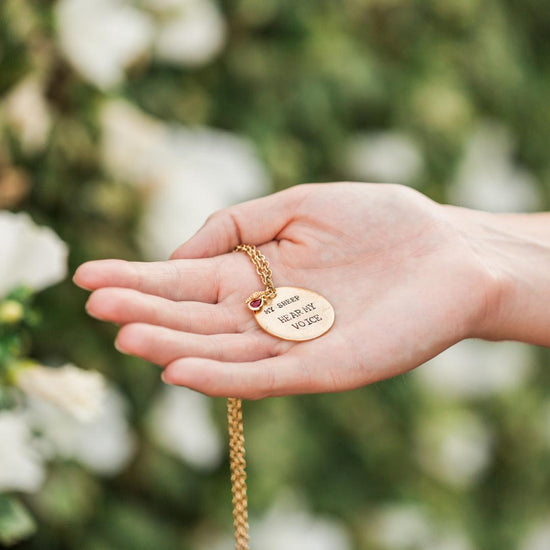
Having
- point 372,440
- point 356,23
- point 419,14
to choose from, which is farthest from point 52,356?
point 419,14

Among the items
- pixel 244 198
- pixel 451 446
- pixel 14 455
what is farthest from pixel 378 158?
pixel 14 455

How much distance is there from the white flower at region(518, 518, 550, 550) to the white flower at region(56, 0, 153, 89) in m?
1.74

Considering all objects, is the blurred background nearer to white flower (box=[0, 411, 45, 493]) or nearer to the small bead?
white flower (box=[0, 411, 45, 493])

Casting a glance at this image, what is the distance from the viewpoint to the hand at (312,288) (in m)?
0.72

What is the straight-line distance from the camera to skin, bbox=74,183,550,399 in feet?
2.40

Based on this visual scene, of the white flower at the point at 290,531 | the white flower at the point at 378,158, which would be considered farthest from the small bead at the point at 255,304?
the white flower at the point at 378,158

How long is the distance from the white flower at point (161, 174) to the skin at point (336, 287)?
4.8 inches

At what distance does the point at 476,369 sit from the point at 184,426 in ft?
3.43

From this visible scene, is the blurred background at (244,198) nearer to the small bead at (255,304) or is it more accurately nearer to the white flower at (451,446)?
the white flower at (451,446)

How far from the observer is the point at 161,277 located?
0.81 m

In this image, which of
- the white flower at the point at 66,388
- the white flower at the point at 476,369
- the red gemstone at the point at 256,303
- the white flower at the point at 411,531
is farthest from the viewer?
the white flower at the point at 476,369

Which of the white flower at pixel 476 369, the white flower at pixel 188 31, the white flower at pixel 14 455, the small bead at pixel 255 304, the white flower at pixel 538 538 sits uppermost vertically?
the white flower at pixel 188 31

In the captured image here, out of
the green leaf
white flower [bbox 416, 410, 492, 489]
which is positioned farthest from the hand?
white flower [bbox 416, 410, 492, 489]

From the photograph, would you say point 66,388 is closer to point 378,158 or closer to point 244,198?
point 244,198
